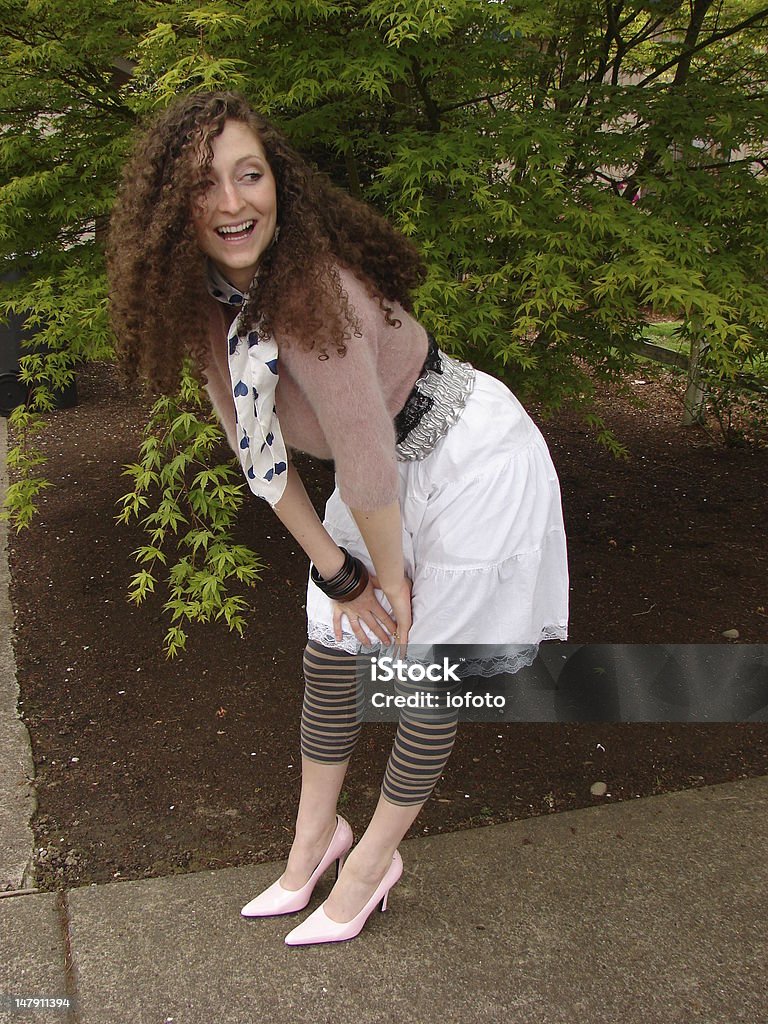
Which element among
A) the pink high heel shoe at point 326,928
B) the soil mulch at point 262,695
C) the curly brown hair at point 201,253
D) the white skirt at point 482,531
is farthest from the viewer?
the soil mulch at point 262,695

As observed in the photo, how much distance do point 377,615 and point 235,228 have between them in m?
0.83

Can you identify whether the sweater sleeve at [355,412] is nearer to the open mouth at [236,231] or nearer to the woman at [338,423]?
the woman at [338,423]

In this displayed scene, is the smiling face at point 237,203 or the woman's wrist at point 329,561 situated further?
the woman's wrist at point 329,561

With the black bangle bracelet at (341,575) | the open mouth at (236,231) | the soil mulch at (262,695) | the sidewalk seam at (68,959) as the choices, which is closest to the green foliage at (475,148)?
the soil mulch at (262,695)

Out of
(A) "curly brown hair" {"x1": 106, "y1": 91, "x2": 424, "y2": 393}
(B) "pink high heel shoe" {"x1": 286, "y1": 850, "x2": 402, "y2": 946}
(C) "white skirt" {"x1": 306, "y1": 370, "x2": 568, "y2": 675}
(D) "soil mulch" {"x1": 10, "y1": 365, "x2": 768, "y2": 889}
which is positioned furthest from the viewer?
(D) "soil mulch" {"x1": 10, "y1": 365, "x2": 768, "y2": 889}

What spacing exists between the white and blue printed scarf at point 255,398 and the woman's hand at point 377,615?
1.01 ft

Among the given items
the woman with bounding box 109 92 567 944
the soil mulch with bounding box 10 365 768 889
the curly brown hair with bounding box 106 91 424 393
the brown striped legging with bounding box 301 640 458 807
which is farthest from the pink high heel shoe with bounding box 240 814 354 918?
Result: the curly brown hair with bounding box 106 91 424 393

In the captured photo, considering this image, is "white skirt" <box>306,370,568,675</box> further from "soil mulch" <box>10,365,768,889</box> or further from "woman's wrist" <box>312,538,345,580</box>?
"soil mulch" <box>10,365,768,889</box>

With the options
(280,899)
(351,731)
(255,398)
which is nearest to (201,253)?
(255,398)

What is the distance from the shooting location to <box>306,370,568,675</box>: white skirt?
186cm

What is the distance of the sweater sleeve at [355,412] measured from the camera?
1.57 m

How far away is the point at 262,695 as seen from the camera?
3102 millimetres

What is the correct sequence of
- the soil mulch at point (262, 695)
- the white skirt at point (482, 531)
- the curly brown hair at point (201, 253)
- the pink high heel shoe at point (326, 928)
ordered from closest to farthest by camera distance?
the curly brown hair at point (201, 253) → the white skirt at point (482, 531) → the pink high heel shoe at point (326, 928) → the soil mulch at point (262, 695)

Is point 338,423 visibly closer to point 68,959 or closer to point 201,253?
point 201,253
